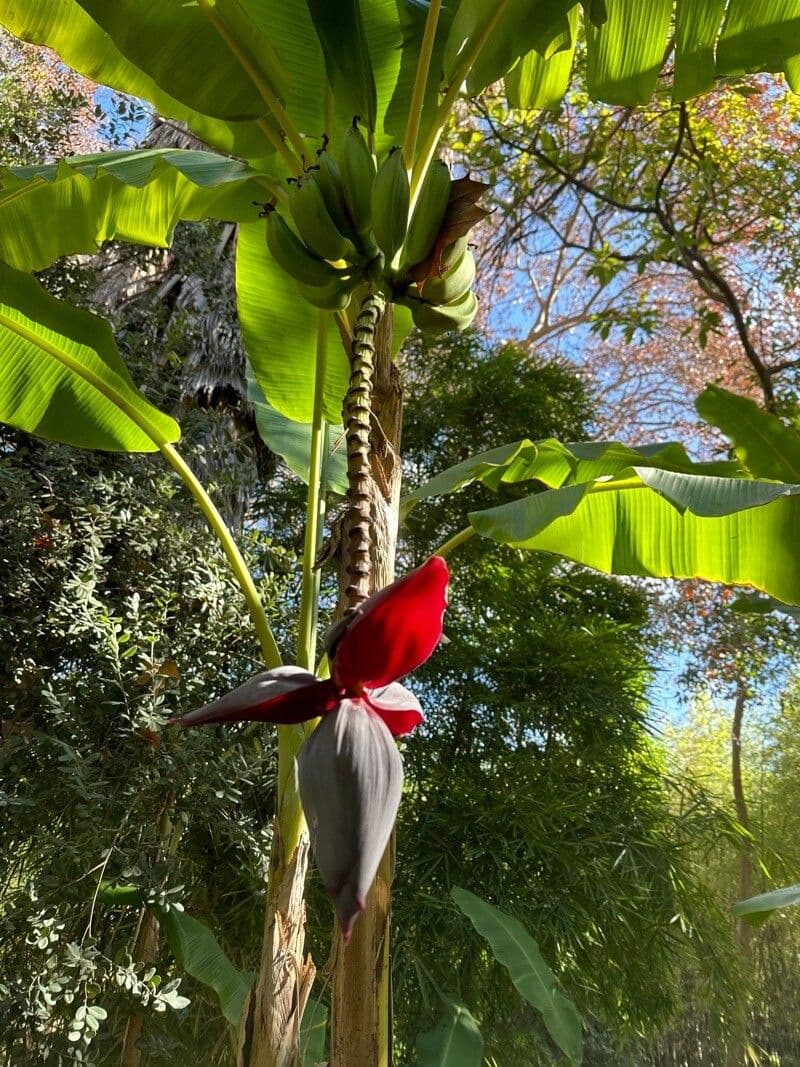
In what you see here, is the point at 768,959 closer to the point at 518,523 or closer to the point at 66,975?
the point at 66,975

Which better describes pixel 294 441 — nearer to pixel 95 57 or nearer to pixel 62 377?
pixel 62 377

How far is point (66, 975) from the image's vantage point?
4.24 ft

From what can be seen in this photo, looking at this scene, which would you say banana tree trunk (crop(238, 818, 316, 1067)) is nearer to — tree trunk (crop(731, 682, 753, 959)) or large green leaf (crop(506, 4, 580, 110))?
large green leaf (crop(506, 4, 580, 110))

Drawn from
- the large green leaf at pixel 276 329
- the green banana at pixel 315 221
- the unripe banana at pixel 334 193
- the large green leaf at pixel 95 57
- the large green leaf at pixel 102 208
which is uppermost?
the large green leaf at pixel 95 57

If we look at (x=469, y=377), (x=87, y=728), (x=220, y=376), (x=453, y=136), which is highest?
(x=453, y=136)

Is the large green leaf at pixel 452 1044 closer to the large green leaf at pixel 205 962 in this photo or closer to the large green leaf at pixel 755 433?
the large green leaf at pixel 205 962

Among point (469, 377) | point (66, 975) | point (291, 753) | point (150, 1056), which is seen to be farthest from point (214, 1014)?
point (469, 377)

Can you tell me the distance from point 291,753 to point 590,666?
165cm

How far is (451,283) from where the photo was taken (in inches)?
24.7

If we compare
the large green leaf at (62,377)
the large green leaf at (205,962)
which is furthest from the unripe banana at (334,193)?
the large green leaf at (205,962)

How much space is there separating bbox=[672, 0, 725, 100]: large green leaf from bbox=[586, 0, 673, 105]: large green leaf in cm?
4

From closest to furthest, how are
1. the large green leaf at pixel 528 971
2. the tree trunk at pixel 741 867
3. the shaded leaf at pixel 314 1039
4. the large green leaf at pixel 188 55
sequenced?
the large green leaf at pixel 188 55, the shaded leaf at pixel 314 1039, the large green leaf at pixel 528 971, the tree trunk at pixel 741 867

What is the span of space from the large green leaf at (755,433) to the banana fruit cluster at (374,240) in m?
0.46

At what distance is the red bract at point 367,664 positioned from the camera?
11.8 inches
